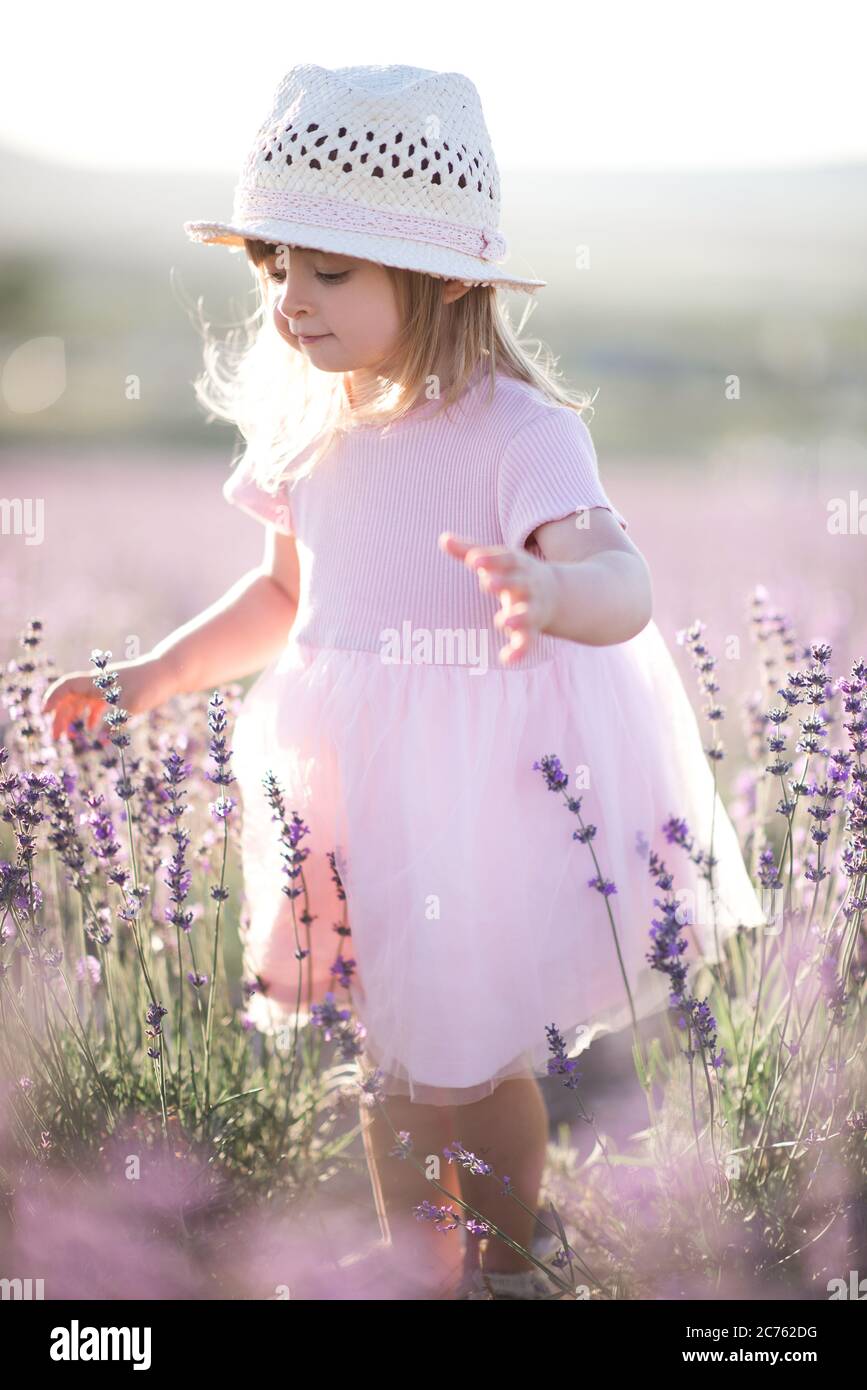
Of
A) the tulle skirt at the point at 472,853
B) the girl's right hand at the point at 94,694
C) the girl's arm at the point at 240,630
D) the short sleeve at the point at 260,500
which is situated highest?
the short sleeve at the point at 260,500

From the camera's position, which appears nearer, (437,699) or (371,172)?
(371,172)

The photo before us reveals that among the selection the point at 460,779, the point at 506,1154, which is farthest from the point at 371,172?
the point at 506,1154

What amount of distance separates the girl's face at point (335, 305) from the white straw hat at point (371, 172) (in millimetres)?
53

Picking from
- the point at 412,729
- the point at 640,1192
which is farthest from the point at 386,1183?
the point at 412,729

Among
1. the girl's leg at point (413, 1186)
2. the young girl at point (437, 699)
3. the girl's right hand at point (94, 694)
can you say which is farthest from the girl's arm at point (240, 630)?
the girl's leg at point (413, 1186)

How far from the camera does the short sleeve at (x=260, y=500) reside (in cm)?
195

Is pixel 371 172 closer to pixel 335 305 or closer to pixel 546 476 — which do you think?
pixel 335 305

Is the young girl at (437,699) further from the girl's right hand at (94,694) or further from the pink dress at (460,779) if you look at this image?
the girl's right hand at (94,694)

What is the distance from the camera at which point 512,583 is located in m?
1.20

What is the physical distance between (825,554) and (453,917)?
3.28 m

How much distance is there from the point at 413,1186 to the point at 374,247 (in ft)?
4.39

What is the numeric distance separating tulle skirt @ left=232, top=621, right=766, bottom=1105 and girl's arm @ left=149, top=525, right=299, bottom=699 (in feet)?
0.82

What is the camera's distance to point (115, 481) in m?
6.55
